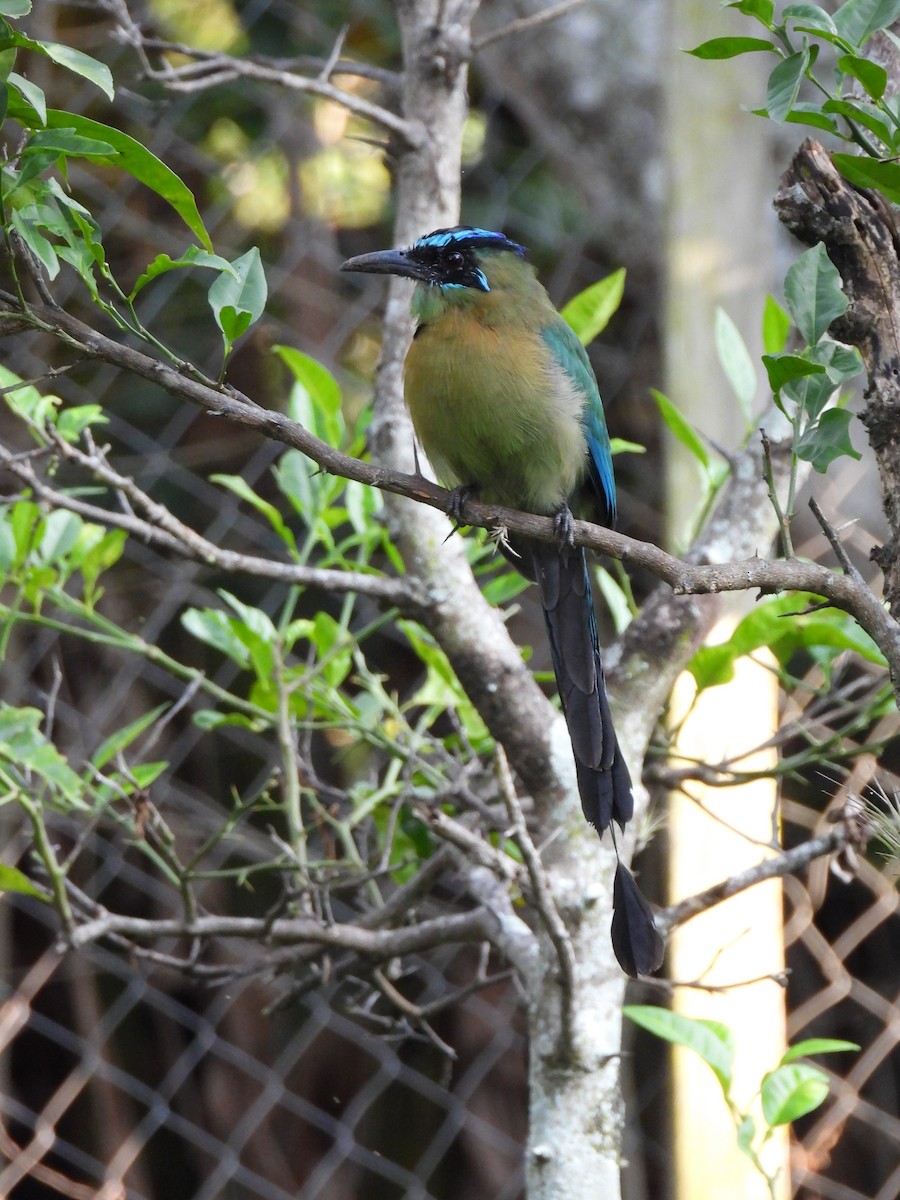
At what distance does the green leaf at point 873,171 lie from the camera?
0.92 m

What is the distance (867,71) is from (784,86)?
0.07 meters

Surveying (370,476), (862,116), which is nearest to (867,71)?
(862,116)

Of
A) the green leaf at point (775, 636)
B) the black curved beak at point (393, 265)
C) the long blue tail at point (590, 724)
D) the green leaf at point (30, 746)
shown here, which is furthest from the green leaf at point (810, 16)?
the green leaf at point (30, 746)

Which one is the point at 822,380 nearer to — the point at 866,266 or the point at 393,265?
the point at 866,266

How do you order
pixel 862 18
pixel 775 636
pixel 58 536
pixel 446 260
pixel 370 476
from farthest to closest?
pixel 446 260 < pixel 58 536 < pixel 775 636 < pixel 370 476 < pixel 862 18

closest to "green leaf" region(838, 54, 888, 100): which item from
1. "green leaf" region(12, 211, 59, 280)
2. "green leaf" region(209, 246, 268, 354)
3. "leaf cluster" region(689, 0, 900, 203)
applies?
"leaf cluster" region(689, 0, 900, 203)

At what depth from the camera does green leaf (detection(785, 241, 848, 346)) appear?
102 centimetres

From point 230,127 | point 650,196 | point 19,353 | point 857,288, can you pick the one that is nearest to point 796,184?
point 857,288

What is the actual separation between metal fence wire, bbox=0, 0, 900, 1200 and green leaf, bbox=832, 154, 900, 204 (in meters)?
1.86

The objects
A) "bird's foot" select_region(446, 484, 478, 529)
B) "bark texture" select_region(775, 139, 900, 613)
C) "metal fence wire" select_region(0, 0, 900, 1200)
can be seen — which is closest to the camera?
"bark texture" select_region(775, 139, 900, 613)

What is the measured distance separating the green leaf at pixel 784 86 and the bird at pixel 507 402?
0.75 meters

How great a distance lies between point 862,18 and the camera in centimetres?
96

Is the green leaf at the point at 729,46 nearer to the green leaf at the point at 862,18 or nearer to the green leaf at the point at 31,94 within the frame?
the green leaf at the point at 862,18

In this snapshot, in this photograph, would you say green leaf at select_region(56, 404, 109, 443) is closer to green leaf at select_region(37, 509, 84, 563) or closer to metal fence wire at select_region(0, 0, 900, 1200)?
green leaf at select_region(37, 509, 84, 563)
